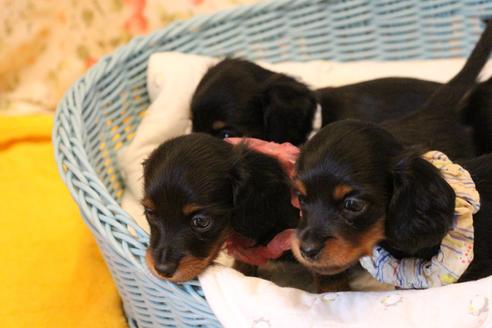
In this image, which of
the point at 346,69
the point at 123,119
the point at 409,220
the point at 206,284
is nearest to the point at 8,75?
the point at 123,119

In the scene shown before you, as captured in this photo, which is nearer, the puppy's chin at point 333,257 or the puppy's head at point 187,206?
the puppy's chin at point 333,257

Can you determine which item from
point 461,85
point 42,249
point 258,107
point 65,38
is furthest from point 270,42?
point 42,249

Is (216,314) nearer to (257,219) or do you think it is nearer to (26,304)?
(257,219)

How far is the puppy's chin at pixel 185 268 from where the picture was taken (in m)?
1.31

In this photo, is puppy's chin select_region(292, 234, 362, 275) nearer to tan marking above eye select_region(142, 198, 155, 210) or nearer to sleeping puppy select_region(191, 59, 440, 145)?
tan marking above eye select_region(142, 198, 155, 210)

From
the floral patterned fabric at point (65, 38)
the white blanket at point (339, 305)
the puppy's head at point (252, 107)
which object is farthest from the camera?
the floral patterned fabric at point (65, 38)

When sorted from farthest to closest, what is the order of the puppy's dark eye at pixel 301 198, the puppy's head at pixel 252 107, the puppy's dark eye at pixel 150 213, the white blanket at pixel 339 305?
1. the puppy's head at pixel 252 107
2. the puppy's dark eye at pixel 150 213
3. the puppy's dark eye at pixel 301 198
4. the white blanket at pixel 339 305

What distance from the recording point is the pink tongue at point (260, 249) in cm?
150

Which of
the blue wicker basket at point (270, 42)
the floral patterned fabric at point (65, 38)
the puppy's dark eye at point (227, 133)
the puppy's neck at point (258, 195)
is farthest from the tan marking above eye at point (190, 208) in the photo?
the floral patterned fabric at point (65, 38)

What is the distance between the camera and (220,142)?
148 cm

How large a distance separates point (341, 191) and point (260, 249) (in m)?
0.39

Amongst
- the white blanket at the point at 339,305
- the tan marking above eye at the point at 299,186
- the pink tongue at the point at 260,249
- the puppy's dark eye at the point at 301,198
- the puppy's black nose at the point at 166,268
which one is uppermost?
the tan marking above eye at the point at 299,186

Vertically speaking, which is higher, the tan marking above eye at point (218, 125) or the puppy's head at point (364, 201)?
the puppy's head at point (364, 201)

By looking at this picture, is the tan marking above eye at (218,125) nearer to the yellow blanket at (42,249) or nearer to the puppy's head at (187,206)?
the puppy's head at (187,206)
